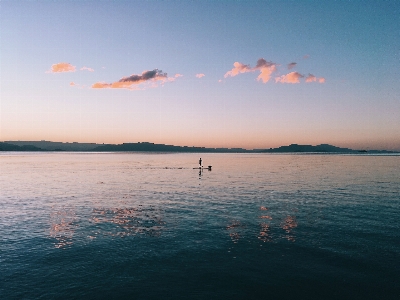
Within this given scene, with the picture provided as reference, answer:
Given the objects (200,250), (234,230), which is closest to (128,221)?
(200,250)

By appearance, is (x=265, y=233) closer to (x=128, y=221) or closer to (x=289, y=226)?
(x=289, y=226)

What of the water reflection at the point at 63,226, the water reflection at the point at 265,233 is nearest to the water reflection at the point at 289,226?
the water reflection at the point at 265,233

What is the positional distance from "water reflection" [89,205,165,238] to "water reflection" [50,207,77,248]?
205cm

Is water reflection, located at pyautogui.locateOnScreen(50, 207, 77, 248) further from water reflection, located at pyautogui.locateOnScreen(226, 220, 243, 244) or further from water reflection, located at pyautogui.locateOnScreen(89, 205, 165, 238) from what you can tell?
water reflection, located at pyautogui.locateOnScreen(226, 220, 243, 244)

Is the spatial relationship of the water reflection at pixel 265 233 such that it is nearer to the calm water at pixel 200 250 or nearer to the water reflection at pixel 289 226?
the calm water at pixel 200 250

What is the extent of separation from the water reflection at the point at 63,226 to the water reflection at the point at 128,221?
2.05 m

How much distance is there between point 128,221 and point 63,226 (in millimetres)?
6134

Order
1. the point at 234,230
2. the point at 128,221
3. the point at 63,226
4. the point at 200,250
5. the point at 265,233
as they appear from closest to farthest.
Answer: the point at 200,250, the point at 265,233, the point at 234,230, the point at 63,226, the point at 128,221

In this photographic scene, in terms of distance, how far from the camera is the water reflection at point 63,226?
22259 millimetres

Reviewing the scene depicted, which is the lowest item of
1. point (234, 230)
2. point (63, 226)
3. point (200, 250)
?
point (63, 226)

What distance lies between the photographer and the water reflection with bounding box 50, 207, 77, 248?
22259mm

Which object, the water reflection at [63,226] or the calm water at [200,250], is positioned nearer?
the calm water at [200,250]

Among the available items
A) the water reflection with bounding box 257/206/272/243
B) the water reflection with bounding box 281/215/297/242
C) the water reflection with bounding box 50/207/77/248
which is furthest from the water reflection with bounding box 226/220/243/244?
the water reflection with bounding box 50/207/77/248

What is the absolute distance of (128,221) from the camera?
93.6 feet
